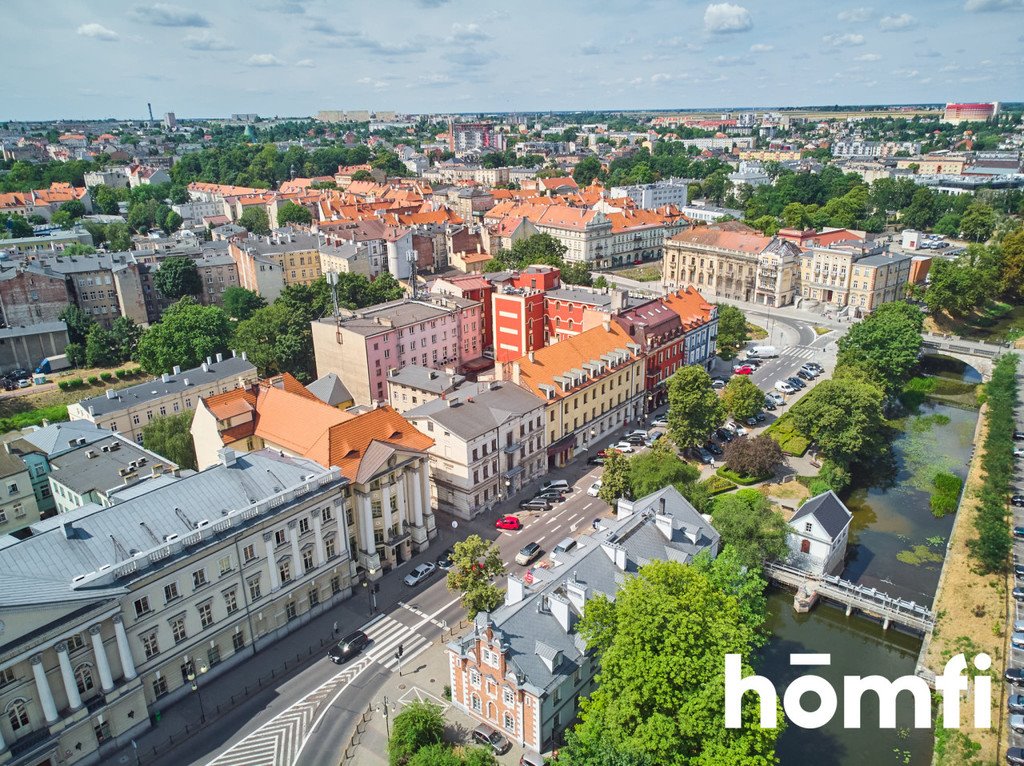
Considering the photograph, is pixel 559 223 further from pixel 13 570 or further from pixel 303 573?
pixel 13 570

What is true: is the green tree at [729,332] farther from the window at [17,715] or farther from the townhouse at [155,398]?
the window at [17,715]

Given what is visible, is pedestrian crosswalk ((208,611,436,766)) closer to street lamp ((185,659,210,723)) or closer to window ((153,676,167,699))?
street lamp ((185,659,210,723))

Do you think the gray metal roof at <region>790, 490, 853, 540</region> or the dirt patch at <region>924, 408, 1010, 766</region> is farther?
the gray metal roof at <region>790, 490, 853, 540</region>

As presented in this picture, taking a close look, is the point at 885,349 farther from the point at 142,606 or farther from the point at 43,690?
the point at 43,690

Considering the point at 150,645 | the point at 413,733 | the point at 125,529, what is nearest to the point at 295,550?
the point at 150,645

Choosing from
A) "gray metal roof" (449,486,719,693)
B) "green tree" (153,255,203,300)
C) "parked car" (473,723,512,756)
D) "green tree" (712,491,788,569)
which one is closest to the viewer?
"gray metal roof" (449,486,719,693)

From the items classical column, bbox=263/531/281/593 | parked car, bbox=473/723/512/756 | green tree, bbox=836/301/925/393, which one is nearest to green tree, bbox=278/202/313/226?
green tree, bbox=836/301/925/393

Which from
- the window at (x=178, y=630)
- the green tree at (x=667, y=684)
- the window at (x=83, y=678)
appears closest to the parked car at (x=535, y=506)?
the green tree at (x=667, y=684)
